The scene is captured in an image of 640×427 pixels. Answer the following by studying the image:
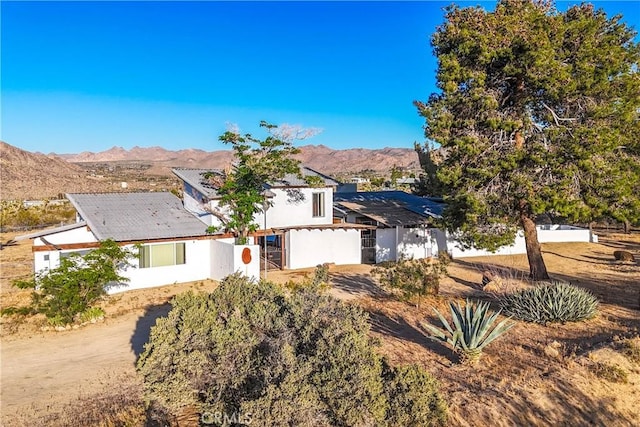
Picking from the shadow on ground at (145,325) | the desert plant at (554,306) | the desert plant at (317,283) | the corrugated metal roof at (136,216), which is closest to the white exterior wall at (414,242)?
the desert plant at (317,283)

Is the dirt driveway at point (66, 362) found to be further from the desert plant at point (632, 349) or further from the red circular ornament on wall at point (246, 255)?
the desert plant at point (632, 349)

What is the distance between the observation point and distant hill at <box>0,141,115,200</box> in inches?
2943

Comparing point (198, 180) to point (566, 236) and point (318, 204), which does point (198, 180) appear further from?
point (566, 236)

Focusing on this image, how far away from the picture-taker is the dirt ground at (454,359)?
7.30 meters

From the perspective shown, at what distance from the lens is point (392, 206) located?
2822cm

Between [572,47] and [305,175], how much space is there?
525 inches

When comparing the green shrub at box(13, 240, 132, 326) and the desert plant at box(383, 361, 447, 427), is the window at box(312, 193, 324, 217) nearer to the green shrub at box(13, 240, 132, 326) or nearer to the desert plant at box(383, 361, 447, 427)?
the green shrub at box(13, 240, 132, 326)

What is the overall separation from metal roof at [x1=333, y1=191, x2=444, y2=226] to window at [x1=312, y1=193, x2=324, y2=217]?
2751 millimetres

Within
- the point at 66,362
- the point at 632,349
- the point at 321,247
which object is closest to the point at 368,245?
the point at 321,247

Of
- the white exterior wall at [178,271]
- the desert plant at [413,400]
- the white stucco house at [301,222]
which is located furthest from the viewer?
the white stucco house at [301,222]

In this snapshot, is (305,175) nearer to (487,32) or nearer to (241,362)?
(487,32)

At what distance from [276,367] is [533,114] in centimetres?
1603

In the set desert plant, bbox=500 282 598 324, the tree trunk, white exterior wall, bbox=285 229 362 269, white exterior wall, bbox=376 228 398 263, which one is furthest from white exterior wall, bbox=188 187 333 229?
desert plant, bbox=500 282 598 324

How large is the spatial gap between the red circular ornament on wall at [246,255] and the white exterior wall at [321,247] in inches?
180
